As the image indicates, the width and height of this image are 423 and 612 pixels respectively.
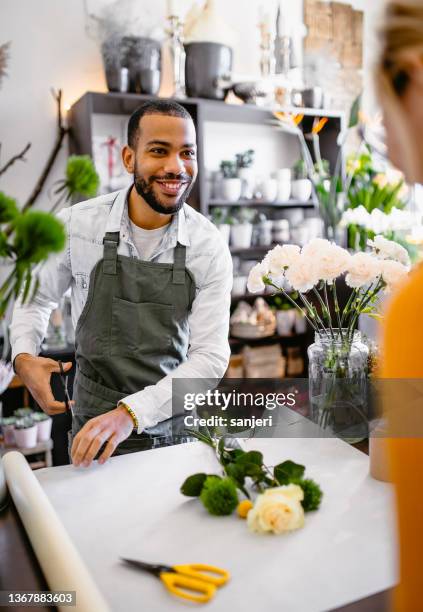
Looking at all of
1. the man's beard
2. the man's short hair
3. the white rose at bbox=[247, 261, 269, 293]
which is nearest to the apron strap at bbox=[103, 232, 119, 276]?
the man's beard

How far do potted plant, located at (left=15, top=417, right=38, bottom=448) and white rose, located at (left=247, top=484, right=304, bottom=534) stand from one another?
2175 millimetres

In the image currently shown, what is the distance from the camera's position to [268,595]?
2.78ft

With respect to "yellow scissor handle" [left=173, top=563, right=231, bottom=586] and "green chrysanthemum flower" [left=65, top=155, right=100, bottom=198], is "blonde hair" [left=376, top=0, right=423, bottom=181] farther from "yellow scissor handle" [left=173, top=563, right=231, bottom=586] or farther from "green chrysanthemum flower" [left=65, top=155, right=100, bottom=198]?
"yellow scissor handle" [left=173, top=563, right=231, bottom=586]

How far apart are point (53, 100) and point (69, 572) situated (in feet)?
10.8

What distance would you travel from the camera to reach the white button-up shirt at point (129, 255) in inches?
68.2

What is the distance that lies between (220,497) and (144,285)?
86 cm

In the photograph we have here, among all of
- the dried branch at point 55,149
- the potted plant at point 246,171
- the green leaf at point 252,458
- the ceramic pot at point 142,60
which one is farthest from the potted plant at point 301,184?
the green leaf at point 252,458

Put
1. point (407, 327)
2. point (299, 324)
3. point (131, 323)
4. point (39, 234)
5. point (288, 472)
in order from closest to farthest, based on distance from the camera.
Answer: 1. point (407, 327)
2. point (39, 234)
3. point (288, 472)
4. point (131, 323)
5. point (299, 324)

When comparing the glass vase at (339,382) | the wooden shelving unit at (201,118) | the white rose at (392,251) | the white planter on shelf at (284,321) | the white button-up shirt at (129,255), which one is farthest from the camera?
the white planter on shelf at (284,321)

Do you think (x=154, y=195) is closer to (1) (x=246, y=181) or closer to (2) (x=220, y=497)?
→ (2) (x=220, y=497)

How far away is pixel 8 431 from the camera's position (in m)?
2.97

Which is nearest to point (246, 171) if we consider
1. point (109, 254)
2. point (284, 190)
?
point (284, 190)

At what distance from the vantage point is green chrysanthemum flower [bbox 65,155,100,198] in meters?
0.74

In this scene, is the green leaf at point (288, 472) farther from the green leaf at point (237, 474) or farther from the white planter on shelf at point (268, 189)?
the white planter on shelf at point (268, 189)
